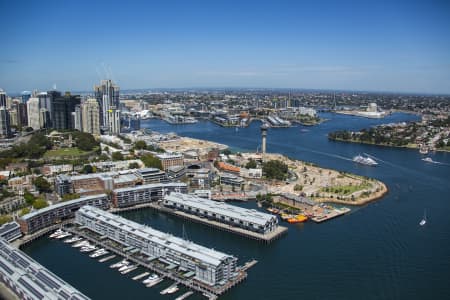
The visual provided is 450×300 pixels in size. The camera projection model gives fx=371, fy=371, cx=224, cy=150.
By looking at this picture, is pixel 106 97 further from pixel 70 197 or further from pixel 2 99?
pixel 70 197

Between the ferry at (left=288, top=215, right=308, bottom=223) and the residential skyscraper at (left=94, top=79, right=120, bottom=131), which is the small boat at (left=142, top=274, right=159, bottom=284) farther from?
the residential skyscraper at (left=94, top=79, right=120, bottom=131)

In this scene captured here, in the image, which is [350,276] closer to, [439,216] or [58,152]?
[439,216]

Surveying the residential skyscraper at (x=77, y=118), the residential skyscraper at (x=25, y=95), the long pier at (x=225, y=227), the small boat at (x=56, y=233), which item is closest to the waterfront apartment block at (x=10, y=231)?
the small boat at (x=56, y=233)

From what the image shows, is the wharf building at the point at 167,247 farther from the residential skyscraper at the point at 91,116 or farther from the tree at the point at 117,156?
the residential skyscraper at the point at 91,116

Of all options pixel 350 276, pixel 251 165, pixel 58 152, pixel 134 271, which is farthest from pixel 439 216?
pixel 58 152

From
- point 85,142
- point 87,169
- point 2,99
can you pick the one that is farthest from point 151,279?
point 2,99
